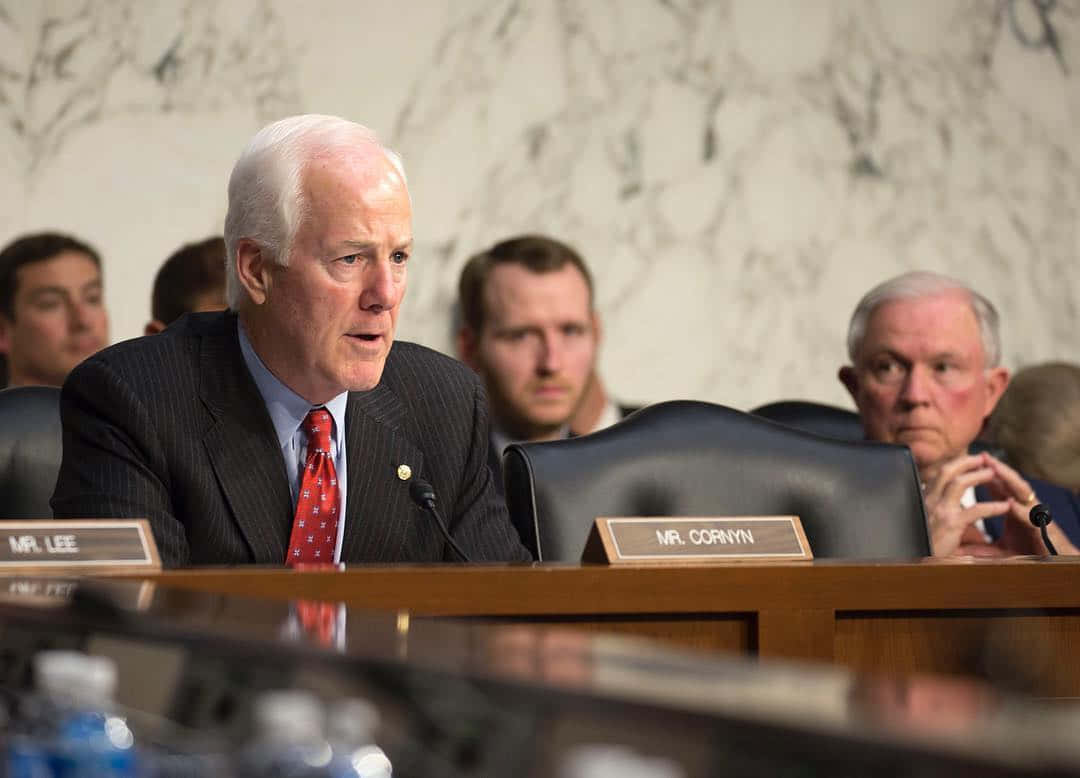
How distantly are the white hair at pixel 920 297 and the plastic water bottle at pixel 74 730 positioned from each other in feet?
8.56

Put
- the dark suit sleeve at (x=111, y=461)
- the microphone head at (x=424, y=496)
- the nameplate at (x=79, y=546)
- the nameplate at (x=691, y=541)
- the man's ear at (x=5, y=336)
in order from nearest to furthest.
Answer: the nameplate at (x=79, y=546) < the nameplate at (x=691, y=541) < the microphone head at (x=424, y=496) < the dark suit sleeve at (x=111, y=461) < the man's ear at (x=5, y=336)

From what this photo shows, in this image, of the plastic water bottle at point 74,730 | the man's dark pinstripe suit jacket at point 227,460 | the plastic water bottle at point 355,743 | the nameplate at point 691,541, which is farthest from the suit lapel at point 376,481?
the plastic water bottle at point 355,743

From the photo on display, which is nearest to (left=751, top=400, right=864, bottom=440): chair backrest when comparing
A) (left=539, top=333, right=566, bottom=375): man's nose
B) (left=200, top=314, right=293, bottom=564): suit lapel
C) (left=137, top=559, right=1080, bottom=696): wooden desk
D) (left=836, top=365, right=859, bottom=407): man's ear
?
(left=836, top=365, right=859, bottom=407): man's ear

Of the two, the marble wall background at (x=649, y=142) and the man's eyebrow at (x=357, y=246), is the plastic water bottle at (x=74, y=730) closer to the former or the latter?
the man's eyebrow at (x=357, y=246)

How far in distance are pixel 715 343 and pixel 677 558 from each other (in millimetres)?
2769

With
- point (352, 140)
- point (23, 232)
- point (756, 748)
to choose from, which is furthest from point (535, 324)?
point (756, 748)

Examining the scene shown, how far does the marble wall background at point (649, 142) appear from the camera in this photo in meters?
4.06

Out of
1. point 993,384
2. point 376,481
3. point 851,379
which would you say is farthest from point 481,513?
point 993,384

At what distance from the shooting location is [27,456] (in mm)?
2652

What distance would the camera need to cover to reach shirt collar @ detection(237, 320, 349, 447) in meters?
2.37

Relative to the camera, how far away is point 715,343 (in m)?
4.54

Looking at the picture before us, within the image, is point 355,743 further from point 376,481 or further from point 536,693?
point 376,481

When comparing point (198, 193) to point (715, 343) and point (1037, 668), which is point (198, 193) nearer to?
point (715, 343)

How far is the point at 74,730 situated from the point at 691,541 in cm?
114
